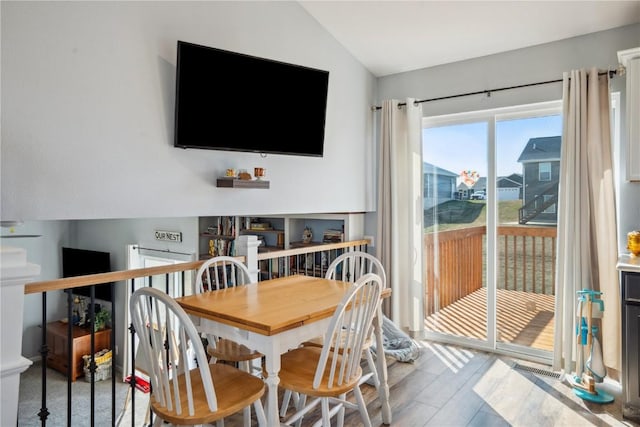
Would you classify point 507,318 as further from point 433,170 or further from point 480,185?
point 433,170

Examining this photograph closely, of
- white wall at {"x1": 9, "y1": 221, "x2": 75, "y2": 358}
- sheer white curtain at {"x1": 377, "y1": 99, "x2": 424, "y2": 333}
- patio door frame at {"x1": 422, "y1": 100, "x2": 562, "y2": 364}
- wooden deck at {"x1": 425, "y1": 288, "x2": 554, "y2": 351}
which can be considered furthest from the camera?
white wall at {"x1": 9, "y1": 221, "x2": 75, "y2": 358}

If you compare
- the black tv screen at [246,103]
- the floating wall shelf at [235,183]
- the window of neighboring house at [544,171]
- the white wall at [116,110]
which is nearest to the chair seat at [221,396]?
the white wall at [116,110]

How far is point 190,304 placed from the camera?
2129mm

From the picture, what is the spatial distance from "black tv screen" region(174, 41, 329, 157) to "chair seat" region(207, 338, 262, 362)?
121 centimetres

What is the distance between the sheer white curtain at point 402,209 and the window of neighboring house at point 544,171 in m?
1.00

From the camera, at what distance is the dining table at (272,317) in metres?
1.81

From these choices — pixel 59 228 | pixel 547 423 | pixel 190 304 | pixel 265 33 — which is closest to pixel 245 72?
pixel 265 33

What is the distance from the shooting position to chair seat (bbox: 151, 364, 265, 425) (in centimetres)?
167

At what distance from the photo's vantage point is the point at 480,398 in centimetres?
279

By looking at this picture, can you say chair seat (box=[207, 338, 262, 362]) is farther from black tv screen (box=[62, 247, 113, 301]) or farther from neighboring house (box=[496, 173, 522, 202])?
black tv screen (box=[62, 247, 113, 301])

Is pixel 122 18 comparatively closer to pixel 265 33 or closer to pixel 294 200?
pixel 265 33

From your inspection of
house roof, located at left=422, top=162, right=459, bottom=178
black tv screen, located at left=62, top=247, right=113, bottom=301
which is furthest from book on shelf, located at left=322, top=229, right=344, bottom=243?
black tv screen, located at left=62, top=247, right=113, bottom=301

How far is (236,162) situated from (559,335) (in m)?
2.75

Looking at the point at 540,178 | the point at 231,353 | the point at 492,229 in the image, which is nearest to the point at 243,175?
the point at 231,353
